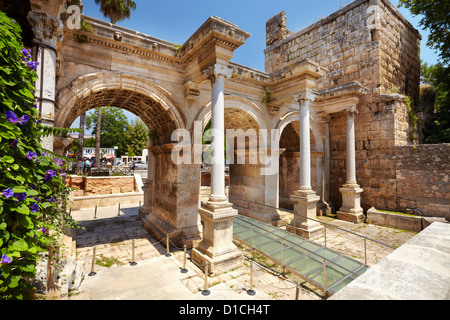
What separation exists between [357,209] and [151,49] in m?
11.2

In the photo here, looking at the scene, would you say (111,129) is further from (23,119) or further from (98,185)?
(23,119)

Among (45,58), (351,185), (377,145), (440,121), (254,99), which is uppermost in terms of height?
(254,99)

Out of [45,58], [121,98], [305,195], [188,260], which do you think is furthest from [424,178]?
[45,58]

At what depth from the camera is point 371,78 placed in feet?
35.2

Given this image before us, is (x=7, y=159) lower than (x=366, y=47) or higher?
lower

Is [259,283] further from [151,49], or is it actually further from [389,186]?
[389,186]

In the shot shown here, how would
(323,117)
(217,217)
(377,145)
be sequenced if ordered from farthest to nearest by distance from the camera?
1. (323,117)
2. (377,145)
3. (217,217)

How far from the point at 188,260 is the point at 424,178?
1069cm

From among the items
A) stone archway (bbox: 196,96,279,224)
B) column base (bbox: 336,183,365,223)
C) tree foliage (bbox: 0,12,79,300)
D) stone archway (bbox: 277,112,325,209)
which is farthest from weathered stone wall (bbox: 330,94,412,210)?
tree foliage (bbox: 0,12,79,300)

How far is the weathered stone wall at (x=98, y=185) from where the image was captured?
12.8 m

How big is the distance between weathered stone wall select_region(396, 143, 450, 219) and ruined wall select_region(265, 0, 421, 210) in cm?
37

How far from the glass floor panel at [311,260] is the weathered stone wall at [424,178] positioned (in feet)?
21.4

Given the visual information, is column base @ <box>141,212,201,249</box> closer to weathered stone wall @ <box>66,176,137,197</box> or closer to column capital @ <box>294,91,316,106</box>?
column capital @ <box>294,91,316,106</box>
